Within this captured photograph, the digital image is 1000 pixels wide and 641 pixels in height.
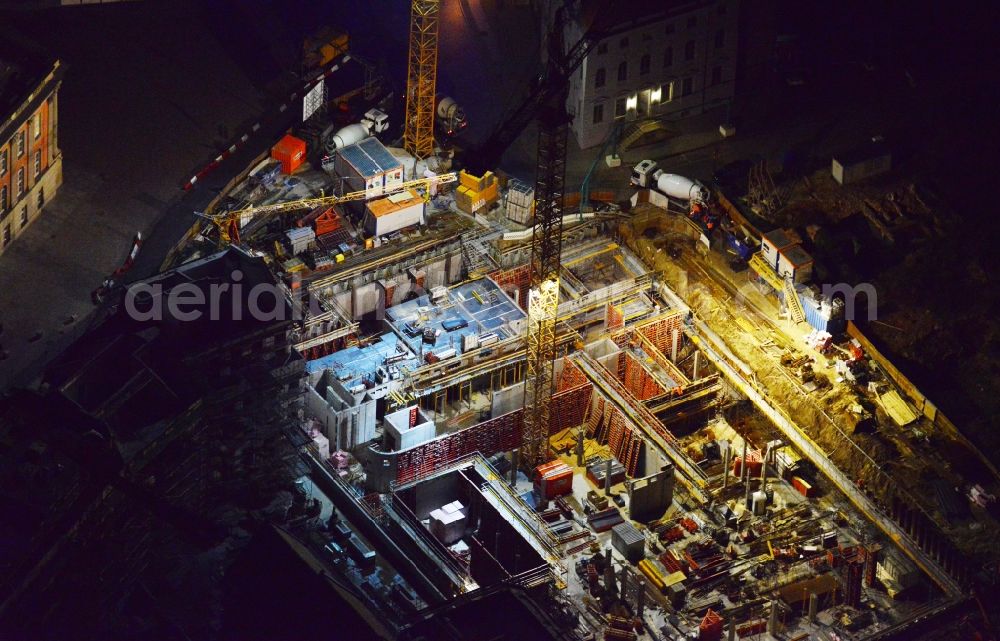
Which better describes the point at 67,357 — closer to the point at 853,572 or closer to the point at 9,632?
the point at 9,632

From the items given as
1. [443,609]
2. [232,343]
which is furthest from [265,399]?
[443,609]

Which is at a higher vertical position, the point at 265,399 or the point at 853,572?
the point at 265,399

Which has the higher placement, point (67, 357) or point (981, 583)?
point (67, 357)

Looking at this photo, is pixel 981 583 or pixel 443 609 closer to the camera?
pixel 443 609

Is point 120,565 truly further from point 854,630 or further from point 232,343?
point 854,630

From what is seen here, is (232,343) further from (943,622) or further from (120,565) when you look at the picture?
(943,622)

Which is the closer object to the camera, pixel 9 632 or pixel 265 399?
pixel 9 632

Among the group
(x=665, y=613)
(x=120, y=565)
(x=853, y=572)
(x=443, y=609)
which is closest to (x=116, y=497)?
(x=120, y=565)

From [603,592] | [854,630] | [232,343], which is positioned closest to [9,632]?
[232,343]
